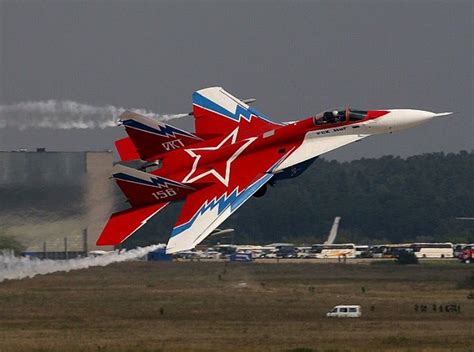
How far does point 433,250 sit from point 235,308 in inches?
1650

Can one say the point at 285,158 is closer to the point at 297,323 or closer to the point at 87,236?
the point at 87,236

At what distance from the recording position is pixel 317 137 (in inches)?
1813

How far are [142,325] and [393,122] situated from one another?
93.0 feet

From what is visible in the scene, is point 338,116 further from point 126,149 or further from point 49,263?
point 49,263

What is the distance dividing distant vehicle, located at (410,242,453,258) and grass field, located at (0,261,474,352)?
30.1 feet

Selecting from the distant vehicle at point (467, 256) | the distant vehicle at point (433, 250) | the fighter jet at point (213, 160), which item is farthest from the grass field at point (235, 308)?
the fighter jet at point (213, 160)

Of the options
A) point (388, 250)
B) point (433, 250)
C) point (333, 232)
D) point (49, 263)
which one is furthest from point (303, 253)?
point (49, 263)

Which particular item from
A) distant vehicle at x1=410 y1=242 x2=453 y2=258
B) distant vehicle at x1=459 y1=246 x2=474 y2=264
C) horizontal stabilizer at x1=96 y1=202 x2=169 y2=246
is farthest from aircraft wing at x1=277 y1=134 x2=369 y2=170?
distant vehicle at x1=410 y1=242 x2=453 y2=258

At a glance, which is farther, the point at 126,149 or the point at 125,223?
the point at 126,149

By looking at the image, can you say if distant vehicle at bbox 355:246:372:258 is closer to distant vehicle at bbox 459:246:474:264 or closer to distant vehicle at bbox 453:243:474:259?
distant vehicle at bbox 453:243:474:259

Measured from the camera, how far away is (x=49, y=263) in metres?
63.3

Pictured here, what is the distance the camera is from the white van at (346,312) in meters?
76.8

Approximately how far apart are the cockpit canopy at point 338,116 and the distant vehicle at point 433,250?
71.5m

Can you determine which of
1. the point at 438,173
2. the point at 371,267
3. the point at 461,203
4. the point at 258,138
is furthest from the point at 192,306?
the point at 438,173
